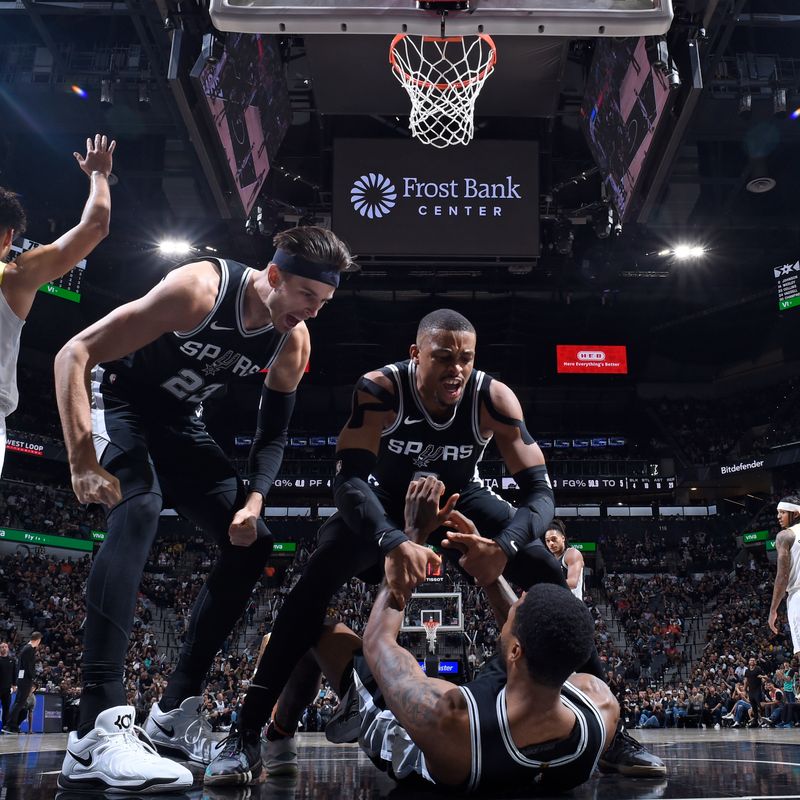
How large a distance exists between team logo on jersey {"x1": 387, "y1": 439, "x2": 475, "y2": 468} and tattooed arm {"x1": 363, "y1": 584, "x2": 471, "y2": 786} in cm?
107

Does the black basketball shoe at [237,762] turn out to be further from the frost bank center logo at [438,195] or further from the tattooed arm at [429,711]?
the frost bank center logo at [438,195]

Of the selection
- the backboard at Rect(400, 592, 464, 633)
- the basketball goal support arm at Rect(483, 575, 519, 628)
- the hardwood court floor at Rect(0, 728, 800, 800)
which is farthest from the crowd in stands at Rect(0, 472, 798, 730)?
the basketball goal support arm at Rect(483, 575, 519, 628)

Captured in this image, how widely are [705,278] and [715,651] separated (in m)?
11.4

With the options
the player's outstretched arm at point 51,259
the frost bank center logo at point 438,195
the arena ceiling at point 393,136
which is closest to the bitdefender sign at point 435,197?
the frost bank center logo at point 438,195

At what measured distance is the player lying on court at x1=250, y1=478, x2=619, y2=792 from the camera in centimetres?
241

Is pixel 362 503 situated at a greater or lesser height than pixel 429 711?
greater

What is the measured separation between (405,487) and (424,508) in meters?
0.90

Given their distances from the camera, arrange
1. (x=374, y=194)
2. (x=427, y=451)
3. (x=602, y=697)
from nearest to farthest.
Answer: (x=602, y=697) < (x=427, y=451) < (x=374, y=194)

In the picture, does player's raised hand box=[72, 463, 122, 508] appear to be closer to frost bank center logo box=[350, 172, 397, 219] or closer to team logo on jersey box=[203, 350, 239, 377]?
team logo on jersey box=[203, 350, 239, 377]

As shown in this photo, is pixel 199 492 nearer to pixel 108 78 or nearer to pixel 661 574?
pixel 108 78

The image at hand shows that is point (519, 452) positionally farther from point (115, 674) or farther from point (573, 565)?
point (573, 565)

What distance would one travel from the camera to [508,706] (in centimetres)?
245

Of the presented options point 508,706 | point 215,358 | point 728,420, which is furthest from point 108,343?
point 728,420

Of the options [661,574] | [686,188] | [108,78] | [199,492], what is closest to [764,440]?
[661,574]
